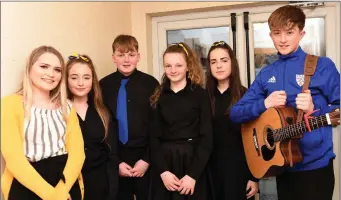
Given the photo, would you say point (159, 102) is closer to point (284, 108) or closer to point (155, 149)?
point (155, 149)

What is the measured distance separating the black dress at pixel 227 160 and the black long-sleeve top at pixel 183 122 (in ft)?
0.41

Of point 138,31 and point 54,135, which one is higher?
point 138,31

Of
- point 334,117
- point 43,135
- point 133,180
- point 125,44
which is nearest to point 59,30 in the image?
point 125,44

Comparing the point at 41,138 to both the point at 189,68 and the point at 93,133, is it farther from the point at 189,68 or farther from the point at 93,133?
the point at 189,68

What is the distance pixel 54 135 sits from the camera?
5.39 feet

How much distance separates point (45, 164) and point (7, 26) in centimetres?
70

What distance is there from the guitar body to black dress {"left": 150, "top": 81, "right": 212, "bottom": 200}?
23 cm

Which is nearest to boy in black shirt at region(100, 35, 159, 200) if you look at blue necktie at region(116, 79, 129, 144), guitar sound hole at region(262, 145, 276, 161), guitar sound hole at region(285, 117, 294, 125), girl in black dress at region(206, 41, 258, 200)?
blue necktie at region(116, 79, 129, 144)

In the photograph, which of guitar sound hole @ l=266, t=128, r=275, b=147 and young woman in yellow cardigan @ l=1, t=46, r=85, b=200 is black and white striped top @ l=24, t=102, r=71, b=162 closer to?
young woman in yellow cardigan @ l=1, t=46, r=85, b=200

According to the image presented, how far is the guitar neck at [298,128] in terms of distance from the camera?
1491 millimetres

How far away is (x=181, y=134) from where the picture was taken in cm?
196

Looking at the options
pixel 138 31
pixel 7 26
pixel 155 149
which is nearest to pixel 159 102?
pixel 155 149

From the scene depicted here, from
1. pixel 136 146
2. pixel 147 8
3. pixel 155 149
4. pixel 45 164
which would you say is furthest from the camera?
pixel 147 8

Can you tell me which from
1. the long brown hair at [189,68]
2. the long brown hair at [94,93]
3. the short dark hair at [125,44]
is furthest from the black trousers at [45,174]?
the short dark hair at [125,44]
